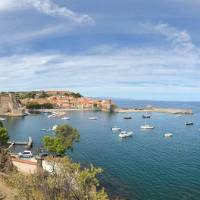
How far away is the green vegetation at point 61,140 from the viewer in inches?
2485

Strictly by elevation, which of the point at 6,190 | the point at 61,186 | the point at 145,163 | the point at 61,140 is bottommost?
the point at 145,163

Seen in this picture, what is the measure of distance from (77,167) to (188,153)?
53.8m

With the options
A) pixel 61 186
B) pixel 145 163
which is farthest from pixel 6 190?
pixel 145 163

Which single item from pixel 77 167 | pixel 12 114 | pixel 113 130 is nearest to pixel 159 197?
pixel 77 167

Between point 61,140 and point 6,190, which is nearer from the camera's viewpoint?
point 6,190

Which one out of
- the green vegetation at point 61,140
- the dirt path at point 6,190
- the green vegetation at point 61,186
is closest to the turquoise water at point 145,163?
the green vegetation at point 61,140

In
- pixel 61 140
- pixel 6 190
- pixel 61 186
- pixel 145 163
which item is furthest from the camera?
pixel 145 163

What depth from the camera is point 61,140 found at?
222 ft

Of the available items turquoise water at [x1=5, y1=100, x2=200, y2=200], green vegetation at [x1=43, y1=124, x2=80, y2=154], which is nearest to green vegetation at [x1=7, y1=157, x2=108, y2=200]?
turquoise water at [x1=5, y1=100, x2=200, y2=200]

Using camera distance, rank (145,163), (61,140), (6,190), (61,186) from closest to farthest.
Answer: (61,186) → (6,190) → (61,140) → (145,163)

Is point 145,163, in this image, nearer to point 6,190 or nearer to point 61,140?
point 61,140

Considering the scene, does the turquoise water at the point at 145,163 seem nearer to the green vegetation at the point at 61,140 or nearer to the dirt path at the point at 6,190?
the green vegetation at the point at 61,140

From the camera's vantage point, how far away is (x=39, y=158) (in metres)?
50.1

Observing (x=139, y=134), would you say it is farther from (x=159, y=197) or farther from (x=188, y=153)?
(x=159, y=197)
